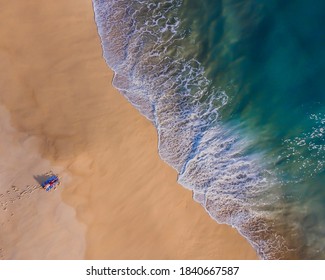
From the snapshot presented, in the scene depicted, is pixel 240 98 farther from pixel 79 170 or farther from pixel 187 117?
pixel 79 170

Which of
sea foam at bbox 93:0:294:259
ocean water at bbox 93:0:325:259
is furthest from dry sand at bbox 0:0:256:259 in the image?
ocean water at bbox 93:0:325:259

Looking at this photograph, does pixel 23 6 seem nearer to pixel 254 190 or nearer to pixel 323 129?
pixel 254 190

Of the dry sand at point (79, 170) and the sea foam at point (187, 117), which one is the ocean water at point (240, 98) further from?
the dry sand at point (79, 170)

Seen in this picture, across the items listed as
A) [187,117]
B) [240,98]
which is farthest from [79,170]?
[240,98]

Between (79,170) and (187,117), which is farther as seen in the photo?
(187,117)

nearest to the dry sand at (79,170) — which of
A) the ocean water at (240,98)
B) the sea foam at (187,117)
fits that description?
the sea foam at (187,117)

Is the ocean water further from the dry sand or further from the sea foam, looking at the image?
the dry sand
